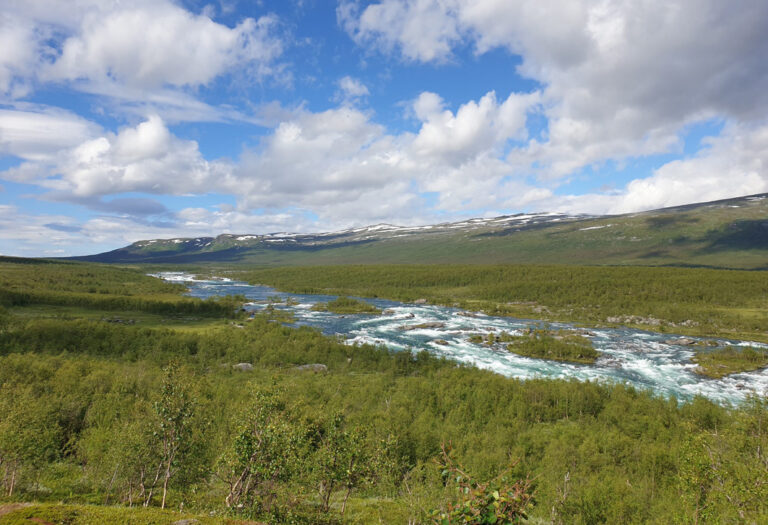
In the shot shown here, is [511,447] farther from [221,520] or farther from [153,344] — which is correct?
[153,344]

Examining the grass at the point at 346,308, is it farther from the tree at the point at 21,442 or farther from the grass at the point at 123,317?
the tree at the point at 21,442

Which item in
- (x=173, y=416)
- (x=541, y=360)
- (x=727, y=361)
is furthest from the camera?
(x=541, y=360)

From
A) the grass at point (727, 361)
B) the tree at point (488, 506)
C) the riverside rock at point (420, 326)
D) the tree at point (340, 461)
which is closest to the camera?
the tree at point (488, 506)

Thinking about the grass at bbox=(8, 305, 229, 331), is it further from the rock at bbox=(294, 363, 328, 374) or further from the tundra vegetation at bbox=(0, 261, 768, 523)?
the rock at bbox=(294, 363, 328, 374)

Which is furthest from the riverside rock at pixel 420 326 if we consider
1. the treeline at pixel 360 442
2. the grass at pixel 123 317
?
the grass at pixel 123 317

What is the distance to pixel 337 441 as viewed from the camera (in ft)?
59.4

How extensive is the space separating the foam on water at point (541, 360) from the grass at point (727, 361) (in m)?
1.21

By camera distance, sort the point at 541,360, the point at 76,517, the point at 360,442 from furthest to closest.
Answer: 1. the point at 541,360
2. the point at 360,442
3. the point at 76,517

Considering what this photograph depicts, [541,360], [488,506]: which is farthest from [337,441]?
[541,360]

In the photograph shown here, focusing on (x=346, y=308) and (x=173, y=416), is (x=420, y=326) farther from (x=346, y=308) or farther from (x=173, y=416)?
(x=173, y=416)

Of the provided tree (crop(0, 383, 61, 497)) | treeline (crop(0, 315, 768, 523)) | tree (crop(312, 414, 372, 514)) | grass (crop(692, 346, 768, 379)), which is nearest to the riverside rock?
treeline (crop(0, 315, 768, 523))

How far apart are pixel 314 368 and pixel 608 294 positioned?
97.7 meters

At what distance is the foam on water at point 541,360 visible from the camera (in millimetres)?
45312

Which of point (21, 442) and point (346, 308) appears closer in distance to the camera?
point (21, 442)
